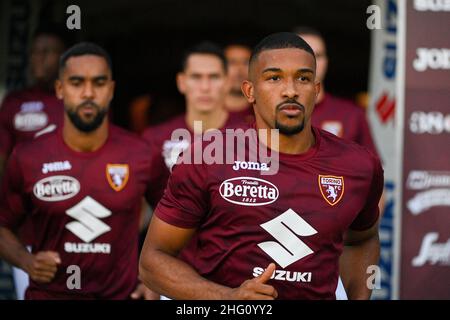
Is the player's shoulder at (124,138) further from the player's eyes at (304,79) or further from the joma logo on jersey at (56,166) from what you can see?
the player's eyes at (304,79)

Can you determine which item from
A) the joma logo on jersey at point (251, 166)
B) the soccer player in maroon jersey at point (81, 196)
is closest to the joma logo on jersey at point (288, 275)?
the joma logo on jersey at point (251, 166)

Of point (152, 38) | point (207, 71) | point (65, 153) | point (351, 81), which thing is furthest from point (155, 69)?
point (65, 153)

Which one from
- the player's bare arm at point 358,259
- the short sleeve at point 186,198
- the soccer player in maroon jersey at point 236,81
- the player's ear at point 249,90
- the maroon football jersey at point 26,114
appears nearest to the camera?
the short sleeve at point 186,198

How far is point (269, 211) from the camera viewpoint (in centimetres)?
439

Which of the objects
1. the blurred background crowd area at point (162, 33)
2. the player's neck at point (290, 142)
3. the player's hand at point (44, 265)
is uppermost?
the blurred background crowd area at point (162, 33)

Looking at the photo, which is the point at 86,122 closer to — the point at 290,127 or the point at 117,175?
the point at 117,175

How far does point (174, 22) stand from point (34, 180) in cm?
505

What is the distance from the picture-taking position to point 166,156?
272 inches

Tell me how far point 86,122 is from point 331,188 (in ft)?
6.43

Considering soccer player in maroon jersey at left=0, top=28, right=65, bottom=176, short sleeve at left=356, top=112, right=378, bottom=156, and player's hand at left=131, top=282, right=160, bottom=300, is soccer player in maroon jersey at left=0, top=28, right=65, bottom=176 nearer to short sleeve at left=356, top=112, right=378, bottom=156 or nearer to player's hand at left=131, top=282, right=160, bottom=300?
player's hand at left=131, top=282, right=160, bottom=300

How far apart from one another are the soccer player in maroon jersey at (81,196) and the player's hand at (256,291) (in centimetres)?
184

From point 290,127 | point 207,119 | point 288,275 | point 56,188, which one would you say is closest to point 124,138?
point 56,188

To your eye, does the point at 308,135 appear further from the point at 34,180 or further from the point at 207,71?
A: the point at 207,71

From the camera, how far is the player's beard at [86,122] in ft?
19.3
